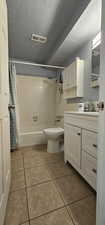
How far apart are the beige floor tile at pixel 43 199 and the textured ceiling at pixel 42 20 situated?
2018 millimetres

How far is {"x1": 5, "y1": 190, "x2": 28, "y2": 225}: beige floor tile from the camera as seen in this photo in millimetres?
826

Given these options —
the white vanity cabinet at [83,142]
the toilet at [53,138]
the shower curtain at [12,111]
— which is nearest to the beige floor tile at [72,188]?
the white vanity cabinet at [83,142]

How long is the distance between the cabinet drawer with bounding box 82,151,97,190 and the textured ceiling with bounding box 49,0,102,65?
1.55m

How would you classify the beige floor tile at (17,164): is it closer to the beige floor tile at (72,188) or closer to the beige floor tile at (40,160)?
the beige floor tile at (40,160)

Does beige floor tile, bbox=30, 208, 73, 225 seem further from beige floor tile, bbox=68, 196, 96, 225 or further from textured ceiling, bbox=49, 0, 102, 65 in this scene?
textured ceiling, bbox=49, 0, 102, 65

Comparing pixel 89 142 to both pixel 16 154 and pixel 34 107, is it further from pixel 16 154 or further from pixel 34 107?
pixel 34 107

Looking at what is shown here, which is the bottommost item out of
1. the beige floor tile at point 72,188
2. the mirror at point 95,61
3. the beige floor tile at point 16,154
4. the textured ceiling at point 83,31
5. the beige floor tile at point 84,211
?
the beige floor tile at point 84,211

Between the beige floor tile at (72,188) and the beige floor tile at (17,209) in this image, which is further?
the beige floor tile at (72,188)

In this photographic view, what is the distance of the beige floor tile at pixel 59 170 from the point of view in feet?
4.64

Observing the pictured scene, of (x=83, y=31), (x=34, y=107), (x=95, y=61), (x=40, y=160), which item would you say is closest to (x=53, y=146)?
(x=40, y=160)

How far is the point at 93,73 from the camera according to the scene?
165 centimetres

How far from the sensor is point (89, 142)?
1079 millimetres

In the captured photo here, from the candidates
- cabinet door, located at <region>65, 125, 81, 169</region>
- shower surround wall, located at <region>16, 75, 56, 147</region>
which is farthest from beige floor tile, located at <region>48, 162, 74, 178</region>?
shower surround wall, located at <region>16, 75, 56, 147</region>

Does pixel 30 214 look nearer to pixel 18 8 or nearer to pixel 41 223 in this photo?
pixel 41 223
